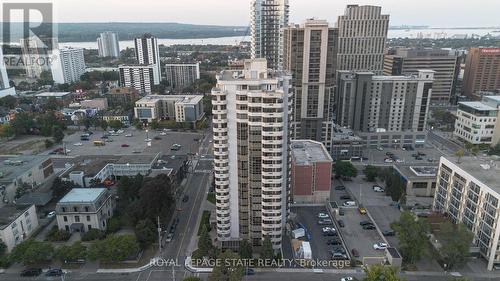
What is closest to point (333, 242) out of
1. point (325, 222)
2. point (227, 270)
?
point (325, 222)

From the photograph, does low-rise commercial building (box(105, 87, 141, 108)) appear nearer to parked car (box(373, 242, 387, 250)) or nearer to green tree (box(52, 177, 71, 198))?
green tree (box(52, 177, 71, 198))

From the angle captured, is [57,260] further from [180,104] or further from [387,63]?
[387,63]

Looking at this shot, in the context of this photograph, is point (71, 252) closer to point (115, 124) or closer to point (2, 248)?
point (2, 248)

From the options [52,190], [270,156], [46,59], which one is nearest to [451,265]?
[270,156]

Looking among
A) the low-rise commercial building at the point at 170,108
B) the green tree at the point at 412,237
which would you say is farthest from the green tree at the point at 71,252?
the low-rise commercial building at the point at 170,108

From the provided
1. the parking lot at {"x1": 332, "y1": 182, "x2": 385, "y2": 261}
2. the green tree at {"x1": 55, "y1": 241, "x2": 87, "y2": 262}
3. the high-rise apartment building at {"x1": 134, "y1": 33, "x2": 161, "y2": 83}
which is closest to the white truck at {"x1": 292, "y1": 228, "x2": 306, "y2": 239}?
the parking lot at {"x1": 332, "y1": 182, "x2": 385, "y2": 261}
